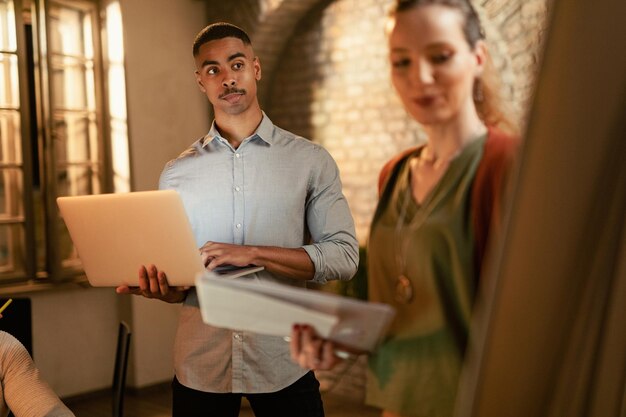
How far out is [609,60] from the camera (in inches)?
52.7

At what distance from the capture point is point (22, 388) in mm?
1842

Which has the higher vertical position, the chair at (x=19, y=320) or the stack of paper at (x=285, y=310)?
the stack of paper at (x=285, y=310)

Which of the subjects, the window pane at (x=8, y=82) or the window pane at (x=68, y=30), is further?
the window pane at (x=8, y=82)

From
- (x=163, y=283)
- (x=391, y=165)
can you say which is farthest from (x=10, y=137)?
(x=391, y=165)

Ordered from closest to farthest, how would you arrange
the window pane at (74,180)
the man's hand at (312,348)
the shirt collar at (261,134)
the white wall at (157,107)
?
1. the man's hand at (312,348)
2. the shirt collar at (261,134)
3. the white wall at (157,107)
4. the window pane at (74,180)

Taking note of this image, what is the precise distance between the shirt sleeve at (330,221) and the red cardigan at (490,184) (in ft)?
1.43

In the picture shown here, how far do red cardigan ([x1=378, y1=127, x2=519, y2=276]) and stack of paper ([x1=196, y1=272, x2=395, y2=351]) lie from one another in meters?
0.30

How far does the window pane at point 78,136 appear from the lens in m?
2.71

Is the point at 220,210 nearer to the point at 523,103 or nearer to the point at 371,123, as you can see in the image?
the point at 371,123

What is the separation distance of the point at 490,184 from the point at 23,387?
1.34m

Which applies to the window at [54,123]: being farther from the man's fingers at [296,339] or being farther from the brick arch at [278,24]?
the man's fingers at [296,339]

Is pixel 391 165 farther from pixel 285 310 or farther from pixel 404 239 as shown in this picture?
pixel 285 310

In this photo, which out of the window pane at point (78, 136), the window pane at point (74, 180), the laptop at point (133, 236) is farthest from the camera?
the window pane at point (74, 180)

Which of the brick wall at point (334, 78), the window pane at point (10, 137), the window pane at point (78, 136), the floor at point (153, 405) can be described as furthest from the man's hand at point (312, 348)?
the window pane at point (10, 137)
